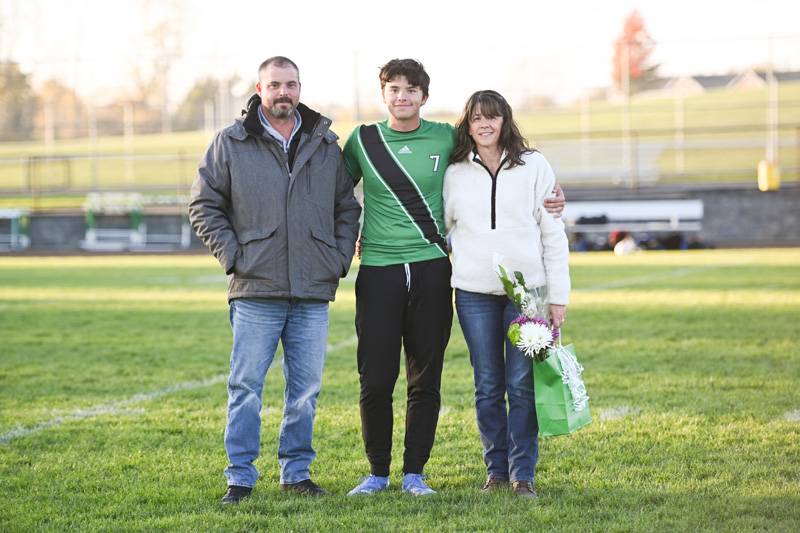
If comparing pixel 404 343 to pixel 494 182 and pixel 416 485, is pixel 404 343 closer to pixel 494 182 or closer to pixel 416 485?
pixel 416 485

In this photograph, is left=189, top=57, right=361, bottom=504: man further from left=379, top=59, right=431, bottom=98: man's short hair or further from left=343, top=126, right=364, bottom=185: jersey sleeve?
left=379, top=59, right=431, bottom=98: man's short hair

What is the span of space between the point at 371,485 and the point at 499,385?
68 cm

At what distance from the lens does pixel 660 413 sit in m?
Answer: 6.40

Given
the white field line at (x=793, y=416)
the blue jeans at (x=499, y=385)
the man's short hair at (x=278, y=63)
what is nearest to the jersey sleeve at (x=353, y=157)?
the man's short hair at (x=278, y=63)

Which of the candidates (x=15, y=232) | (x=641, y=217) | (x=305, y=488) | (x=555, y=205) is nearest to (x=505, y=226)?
(x=555, y=205)

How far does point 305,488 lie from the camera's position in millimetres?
4711

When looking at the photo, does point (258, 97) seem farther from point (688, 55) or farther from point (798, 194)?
point (688, 55)

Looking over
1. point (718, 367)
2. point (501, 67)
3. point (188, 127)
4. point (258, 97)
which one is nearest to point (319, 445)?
point (258, 97)

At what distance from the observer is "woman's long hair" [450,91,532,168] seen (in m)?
4.55

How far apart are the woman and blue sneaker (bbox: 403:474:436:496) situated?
0.26m

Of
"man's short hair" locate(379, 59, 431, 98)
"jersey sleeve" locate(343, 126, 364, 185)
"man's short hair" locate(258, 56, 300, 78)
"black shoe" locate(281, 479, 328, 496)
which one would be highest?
"man's short hair" locate(258, 56, 300, 78)

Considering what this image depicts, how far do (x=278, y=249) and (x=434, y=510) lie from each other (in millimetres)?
1212

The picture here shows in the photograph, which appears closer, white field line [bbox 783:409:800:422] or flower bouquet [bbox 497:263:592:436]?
flower bouquet [bbox 497:263:592:436]

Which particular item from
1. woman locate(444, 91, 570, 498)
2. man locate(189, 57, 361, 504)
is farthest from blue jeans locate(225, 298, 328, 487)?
woman locate(444, 91, 570, 498)
